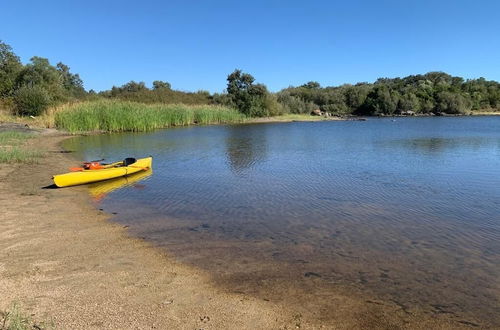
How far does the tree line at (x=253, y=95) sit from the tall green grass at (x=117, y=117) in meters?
5.88

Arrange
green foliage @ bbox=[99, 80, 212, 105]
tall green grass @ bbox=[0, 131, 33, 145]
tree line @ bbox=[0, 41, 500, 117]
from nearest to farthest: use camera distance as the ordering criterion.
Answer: tall green grass @ bbox=[0, 131, 33, 145]
tree line @ bbox=[0, 41, 500, 117]
green foliage @ bbox=[99, 80, 212, 105]

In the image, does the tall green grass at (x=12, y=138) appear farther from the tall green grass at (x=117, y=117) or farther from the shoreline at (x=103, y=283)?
the shoreline at (x=103, y=283)

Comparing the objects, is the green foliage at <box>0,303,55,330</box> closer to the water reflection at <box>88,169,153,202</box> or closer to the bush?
the water reflection at <box>88,169,153,202</box>

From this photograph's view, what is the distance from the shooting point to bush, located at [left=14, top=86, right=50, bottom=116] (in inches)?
1485

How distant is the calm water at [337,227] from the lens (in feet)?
17.9

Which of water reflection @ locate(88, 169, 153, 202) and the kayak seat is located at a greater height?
the kayak seat

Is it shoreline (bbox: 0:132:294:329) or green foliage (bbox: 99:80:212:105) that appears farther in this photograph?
green foliage (bbox: 99:80:212:105)

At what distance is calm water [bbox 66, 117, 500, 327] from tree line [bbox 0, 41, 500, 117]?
108 ft

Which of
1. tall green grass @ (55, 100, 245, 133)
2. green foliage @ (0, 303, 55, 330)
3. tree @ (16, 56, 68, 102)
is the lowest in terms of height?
green foliage @ (0, 303, 55, 330)

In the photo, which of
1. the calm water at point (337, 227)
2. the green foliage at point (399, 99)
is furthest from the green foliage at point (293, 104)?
the calm water at point (337, 227)

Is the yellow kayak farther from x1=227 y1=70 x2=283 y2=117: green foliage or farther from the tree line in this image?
x1=227 y1=70 x2=283 y2=117: green foliage

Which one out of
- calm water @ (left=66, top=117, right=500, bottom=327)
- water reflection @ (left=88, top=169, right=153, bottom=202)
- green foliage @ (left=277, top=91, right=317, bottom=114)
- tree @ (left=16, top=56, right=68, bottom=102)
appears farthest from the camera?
green foliage @ (left=277, top=91, right=317, bottom=114)

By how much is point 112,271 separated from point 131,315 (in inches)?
54.9

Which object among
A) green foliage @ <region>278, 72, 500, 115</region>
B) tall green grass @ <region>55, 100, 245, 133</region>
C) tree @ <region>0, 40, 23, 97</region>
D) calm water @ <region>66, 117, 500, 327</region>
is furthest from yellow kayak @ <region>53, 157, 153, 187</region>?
green foliage @ <region>278, 72, 500, 115</region>
